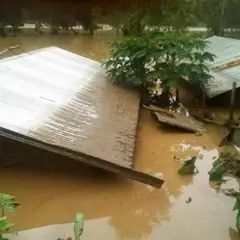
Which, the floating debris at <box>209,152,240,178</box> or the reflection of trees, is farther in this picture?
the floating debris at <box>209,152,240,178</box>

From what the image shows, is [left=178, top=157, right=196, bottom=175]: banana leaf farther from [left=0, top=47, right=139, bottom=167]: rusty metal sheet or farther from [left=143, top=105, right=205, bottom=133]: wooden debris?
[left=143, top=105, right=205, bottom=133]: wooden debris

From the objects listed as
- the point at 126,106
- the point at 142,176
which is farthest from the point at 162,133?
the point at 142,176

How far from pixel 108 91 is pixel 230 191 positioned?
333 cm

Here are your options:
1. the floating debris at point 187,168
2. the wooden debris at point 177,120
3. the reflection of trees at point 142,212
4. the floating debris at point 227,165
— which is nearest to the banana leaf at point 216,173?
the floating debris at point 227,165

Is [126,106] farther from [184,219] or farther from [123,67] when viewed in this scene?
[184,219]

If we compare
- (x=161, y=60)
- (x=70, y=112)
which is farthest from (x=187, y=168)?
(x=161, y=60)

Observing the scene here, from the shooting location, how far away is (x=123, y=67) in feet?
27.9

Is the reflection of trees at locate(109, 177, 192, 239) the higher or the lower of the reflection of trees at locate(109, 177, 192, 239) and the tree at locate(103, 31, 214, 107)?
the lower

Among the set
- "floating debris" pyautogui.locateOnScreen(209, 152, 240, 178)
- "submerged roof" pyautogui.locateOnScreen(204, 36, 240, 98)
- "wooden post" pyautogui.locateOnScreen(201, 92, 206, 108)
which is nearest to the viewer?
"floating debris" pyautogui.locateOnScreen(209, 152, 240, 178)

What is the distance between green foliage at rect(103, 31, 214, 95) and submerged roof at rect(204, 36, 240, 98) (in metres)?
0.27

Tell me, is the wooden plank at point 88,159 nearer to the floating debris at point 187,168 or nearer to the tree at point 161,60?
the floating debris at point 187,168

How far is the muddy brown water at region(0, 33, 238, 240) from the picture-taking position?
457 cm

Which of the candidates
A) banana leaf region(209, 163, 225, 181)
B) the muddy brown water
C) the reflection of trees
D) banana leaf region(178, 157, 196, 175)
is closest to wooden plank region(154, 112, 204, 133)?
the muddy brown water

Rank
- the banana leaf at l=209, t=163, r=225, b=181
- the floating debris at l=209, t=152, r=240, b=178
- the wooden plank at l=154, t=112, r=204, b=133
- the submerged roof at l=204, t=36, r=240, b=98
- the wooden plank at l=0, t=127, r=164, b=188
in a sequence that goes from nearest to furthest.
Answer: the wooden plank at l=0, t=127, r=164, b=188
the banana leaf at l=209, t=163, r=225, b=181
the floating debris at l=209, t=152, r=240, b=178
the wooden plank at l=154, t=112, r=204, b=133
the submerged roof at l=204, t=36, r=240, b=98
